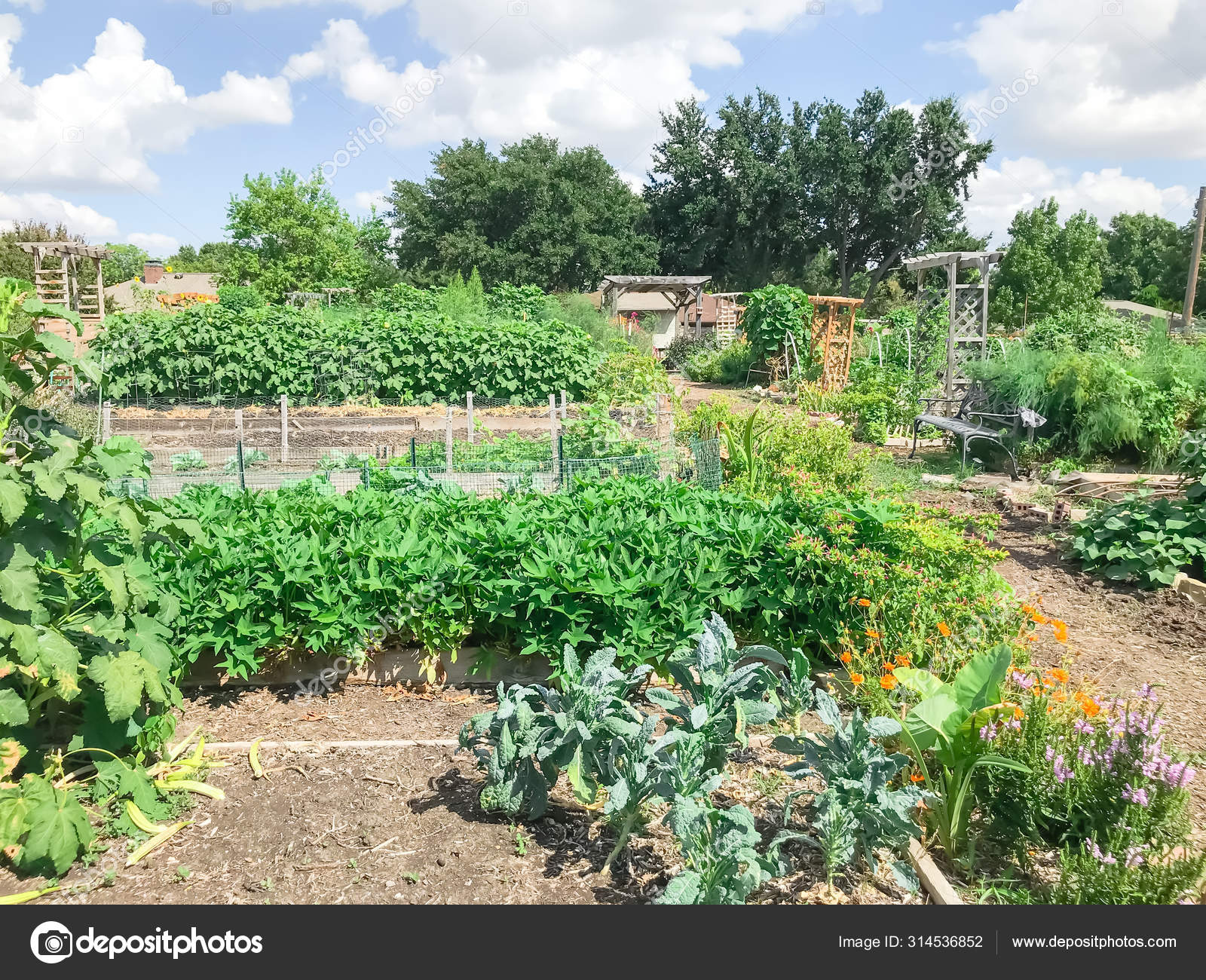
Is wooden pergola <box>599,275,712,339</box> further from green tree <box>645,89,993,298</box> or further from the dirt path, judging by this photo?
the dirt path

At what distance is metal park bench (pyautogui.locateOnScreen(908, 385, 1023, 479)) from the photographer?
403 inches

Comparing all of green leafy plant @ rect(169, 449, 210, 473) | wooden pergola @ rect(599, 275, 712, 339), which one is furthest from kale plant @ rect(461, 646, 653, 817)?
wooden pergola @ rect(599, 275, 712, 339)

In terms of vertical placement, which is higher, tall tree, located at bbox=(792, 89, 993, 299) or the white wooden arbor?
tall tree, located at bbox=(792, 89, 993, 299)

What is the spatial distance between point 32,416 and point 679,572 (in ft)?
9.22

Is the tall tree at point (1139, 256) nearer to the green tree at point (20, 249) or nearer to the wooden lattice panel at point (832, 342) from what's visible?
the wooden lattice panel at point (832, 342)

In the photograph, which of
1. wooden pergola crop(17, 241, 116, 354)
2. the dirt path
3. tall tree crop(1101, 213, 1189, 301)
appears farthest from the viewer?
tall tree crop(1101, 213, 1189, 301)

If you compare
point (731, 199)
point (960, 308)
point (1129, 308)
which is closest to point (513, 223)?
point (731, 199)

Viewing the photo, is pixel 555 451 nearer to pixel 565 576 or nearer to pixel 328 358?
pixel 565 576

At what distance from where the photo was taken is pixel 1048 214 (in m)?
36.8

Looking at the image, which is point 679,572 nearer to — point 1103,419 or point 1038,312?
point 1103,419

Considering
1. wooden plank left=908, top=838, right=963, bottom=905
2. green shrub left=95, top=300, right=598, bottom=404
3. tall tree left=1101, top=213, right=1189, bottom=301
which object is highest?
tall tree left=1101, top=213, right=1189, bottom=301

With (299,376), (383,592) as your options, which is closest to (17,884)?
(383,592)

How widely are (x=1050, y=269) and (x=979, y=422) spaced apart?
28.5m

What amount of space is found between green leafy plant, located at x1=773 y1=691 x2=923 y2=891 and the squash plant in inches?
90.6
